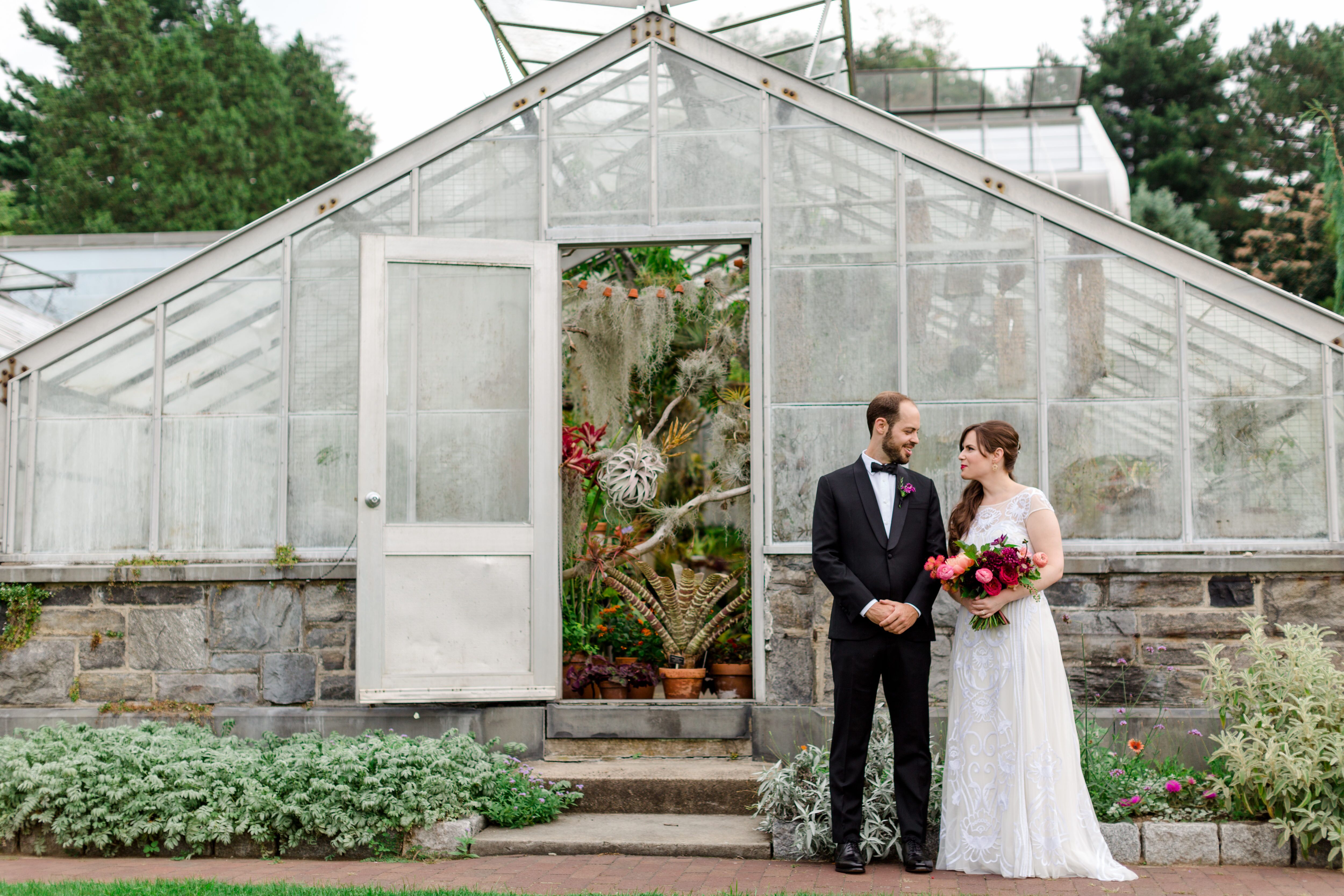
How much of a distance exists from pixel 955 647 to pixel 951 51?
1019 inches

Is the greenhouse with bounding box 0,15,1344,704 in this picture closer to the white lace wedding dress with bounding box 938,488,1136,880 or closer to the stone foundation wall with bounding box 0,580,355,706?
the stone foundation wall with bounding box 0,580,355,706

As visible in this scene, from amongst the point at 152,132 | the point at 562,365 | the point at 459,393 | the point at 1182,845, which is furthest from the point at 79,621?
the point at 152,132

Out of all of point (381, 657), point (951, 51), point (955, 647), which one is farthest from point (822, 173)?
point (951, 51)

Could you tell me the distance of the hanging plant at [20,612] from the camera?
6.05 metres

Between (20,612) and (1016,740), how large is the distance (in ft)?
16.7

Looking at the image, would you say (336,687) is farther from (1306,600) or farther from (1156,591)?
(1306,600)

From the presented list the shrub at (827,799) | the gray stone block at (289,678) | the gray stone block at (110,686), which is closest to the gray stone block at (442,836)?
the shrub at (827,799)

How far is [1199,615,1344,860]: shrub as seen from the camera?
4262 mm

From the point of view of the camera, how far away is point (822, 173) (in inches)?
238

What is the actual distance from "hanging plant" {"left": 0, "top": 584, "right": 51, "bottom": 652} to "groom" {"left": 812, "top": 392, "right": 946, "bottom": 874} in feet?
13.8

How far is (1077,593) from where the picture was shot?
5645mm

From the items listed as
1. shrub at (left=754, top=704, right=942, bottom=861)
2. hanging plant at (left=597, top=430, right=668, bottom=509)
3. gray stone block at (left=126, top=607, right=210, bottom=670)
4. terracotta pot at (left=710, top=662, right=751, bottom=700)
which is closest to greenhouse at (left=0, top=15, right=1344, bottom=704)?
gray stone block at (left=126, top=607, right=210, bottom=670)

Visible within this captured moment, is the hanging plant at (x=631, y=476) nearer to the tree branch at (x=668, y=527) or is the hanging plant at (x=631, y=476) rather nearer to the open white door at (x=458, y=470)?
the tree branch at (x=668, y=527)

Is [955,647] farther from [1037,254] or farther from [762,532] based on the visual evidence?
[1037,254]
